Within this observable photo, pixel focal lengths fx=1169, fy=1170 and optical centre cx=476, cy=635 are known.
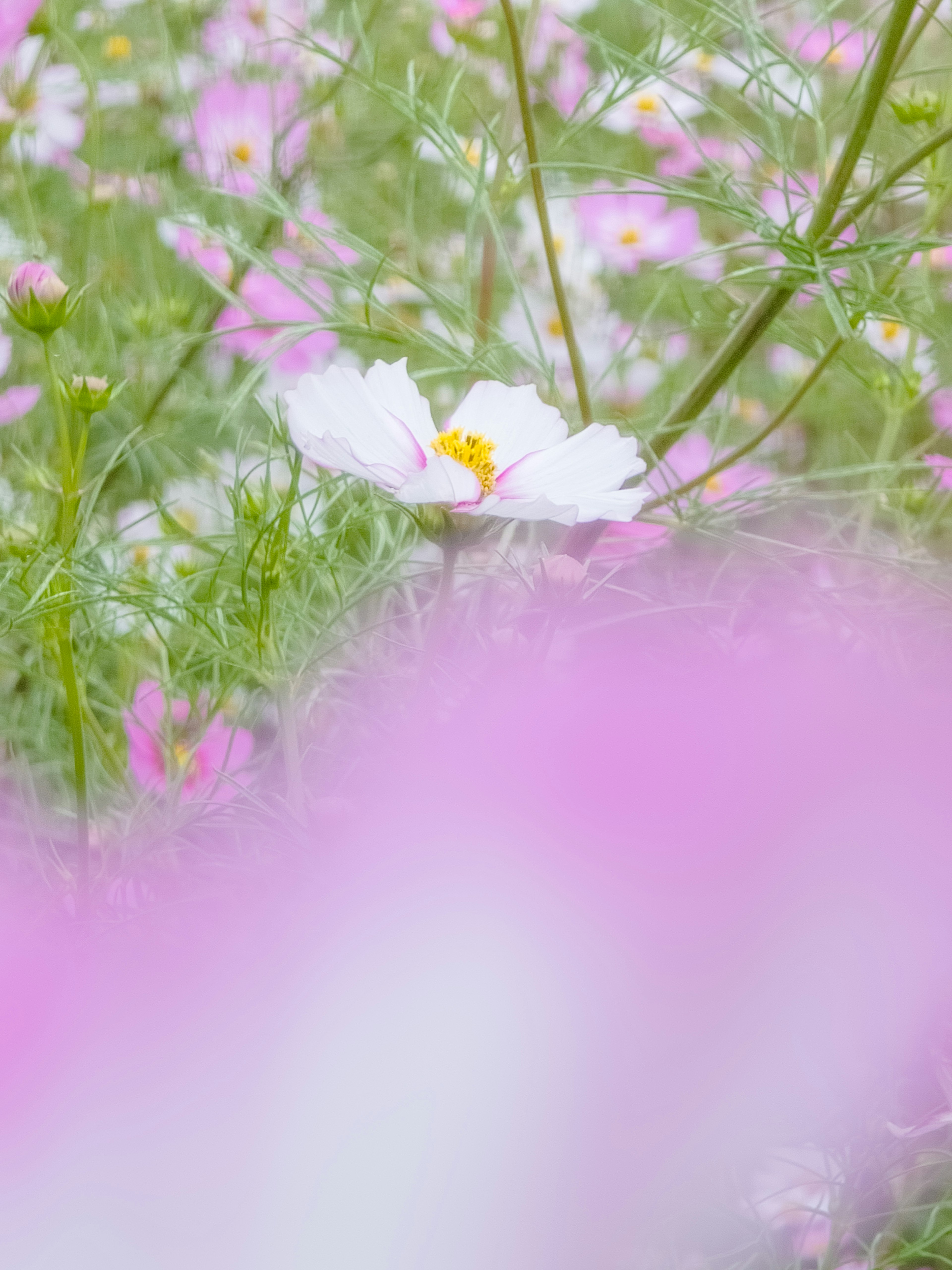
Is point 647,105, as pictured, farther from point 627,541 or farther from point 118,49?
point 627,541

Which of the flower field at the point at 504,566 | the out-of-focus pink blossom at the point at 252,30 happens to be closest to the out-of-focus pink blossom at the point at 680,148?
the flower field at the point at 504,566

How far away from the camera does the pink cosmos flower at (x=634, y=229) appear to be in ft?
3.03

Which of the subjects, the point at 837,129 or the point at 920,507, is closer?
the point at 920,507

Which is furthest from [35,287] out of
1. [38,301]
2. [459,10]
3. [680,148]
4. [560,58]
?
[560,58]

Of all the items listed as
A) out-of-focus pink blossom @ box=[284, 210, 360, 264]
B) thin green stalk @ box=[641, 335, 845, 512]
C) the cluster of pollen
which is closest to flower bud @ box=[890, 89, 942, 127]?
thin green stalk @ box=[641, 335, 845, 512]

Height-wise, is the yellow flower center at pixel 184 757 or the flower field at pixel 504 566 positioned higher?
the flower field at pixel 504 566

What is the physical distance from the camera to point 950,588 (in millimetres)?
394

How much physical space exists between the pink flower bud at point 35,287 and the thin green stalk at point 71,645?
0.04 ft

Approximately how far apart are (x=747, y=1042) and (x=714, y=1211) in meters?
0.20

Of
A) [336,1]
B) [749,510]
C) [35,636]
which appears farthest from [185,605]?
[336,1]

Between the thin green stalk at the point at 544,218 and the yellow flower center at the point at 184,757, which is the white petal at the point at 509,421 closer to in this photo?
the thin green stalk at the point at 544,218

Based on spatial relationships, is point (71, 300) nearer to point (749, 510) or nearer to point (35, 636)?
point (35, 636)

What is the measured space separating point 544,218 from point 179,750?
0.83ft

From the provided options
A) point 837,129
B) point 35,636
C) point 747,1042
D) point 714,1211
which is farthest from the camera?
point 837,129
